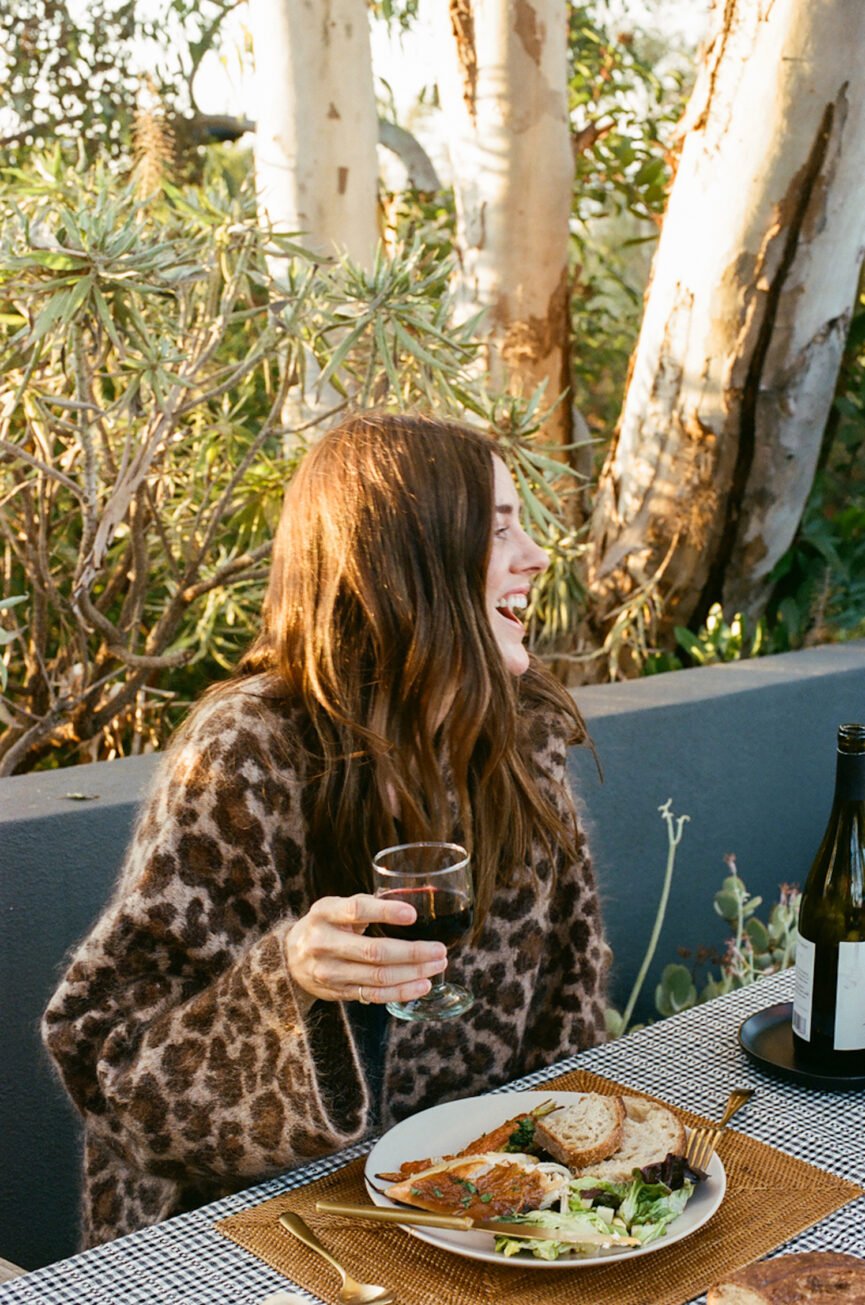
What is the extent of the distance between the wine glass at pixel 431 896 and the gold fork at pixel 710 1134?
253 mm

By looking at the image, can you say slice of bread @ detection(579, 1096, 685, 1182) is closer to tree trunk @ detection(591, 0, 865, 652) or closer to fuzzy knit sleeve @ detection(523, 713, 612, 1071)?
fuzzy knit sleeve @ detection(523, 713, 612, 1071)

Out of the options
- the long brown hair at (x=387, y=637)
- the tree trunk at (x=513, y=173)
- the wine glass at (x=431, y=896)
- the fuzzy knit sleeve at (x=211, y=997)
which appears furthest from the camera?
the tree trunk at (x=513, y=173)

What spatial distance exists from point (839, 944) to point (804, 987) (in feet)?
0.27

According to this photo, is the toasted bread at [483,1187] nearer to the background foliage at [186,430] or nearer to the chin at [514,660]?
the chin at [514,660]

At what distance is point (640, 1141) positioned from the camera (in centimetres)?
131

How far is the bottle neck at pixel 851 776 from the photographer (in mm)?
1512

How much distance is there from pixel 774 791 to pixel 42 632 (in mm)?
1918

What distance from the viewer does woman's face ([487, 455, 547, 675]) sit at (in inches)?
71.3

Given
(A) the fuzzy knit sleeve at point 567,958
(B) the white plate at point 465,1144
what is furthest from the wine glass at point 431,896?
(A) the fuzzy knit sleeve at point 567,958

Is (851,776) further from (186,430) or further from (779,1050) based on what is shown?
(186,430)

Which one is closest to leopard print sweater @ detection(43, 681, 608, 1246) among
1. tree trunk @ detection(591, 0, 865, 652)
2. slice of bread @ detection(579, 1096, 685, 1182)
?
slice of bread @ detection(579, 1096, 685, 1182)

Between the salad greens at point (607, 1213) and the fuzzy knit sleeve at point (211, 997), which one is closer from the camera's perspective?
the salad greens at point (607, 1213)

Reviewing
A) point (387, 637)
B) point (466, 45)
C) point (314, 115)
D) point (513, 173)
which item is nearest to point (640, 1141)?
point (387, 637)

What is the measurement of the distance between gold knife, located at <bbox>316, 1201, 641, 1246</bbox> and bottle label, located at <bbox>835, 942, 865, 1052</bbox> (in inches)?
17.4
